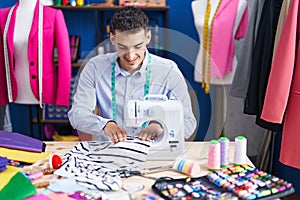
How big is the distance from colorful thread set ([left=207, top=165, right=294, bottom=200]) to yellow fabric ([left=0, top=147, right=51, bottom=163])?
0.67 metres

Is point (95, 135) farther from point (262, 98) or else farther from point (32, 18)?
point (32, 18)

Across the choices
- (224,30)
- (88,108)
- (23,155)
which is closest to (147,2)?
(224,30)

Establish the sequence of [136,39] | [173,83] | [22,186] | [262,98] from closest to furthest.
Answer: [22,186], [136,39], [173,83], [262,98]

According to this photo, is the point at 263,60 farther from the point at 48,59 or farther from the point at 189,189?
the point at 48,59

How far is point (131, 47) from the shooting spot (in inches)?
62.4

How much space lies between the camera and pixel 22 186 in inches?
53.6

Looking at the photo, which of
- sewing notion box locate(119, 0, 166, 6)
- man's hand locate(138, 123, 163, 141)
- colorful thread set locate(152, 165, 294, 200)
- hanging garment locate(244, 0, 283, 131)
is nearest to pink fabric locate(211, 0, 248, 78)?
sewing notion box locate(119, 0, 166, 6)

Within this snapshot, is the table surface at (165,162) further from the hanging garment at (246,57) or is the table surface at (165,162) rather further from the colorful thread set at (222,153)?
the hanging garment at (246,57)

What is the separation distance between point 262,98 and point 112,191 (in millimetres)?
1273

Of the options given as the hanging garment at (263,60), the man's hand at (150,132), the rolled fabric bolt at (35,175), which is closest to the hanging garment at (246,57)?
the hanging garment at (263,60)

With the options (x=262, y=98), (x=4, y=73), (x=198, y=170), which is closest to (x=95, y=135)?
(x=198, y=170)

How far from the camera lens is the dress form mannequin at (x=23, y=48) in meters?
3.01

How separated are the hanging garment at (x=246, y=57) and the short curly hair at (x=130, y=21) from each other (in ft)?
4.40

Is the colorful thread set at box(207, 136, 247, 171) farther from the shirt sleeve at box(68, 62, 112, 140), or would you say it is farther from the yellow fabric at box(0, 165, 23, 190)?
the yellow fabric at box(0, 165, 23, 190)
